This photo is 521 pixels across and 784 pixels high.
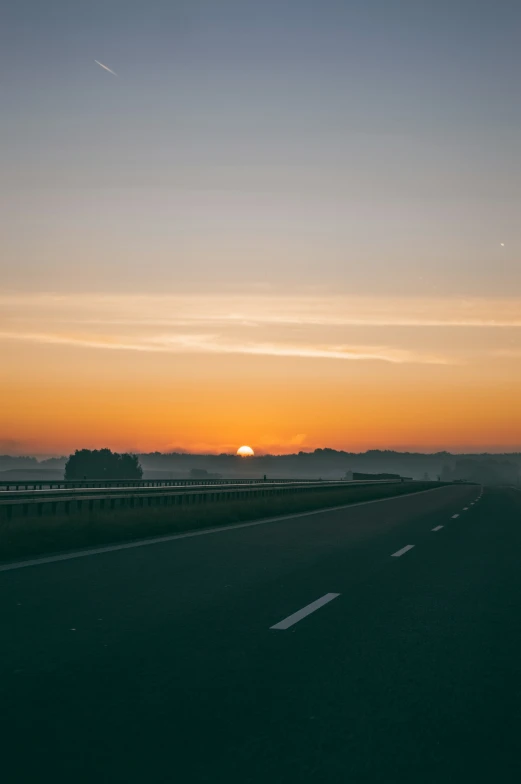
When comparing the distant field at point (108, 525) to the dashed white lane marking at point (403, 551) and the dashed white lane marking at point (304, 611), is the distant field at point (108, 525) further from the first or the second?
the dashed white lane marking at point (304, 611)

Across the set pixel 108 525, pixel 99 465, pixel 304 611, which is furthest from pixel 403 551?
pixel 99 465

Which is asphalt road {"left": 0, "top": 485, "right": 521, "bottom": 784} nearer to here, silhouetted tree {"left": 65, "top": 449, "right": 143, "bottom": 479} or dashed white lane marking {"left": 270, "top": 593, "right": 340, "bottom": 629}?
dashed white lane marking {"left": 270, "top": 593, "right": 340, "bottom": 629}

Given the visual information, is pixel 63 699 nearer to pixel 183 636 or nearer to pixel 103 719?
pixel 103 719

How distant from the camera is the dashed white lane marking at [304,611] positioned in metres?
7.70

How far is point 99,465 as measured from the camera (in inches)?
5743

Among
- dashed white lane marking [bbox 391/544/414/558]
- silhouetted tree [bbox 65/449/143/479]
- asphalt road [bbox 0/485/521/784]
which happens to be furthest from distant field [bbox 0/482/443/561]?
silhouetted tree [bbox 65/449/143/479]

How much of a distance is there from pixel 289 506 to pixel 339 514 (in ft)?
9.80

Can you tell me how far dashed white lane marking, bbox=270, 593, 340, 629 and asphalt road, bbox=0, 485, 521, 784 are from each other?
0.08ft

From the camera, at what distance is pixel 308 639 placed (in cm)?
713

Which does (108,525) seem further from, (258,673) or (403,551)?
(258,673)

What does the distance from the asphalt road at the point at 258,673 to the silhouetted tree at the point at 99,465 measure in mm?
132967

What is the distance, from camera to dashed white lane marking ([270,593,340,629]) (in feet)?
25.3

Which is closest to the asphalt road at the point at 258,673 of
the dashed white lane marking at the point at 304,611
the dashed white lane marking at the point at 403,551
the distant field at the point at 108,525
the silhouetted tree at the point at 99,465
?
the dashed white lane marking at the point at 304,611

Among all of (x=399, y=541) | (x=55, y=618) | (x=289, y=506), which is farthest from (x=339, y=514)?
(x=55, y=618)
